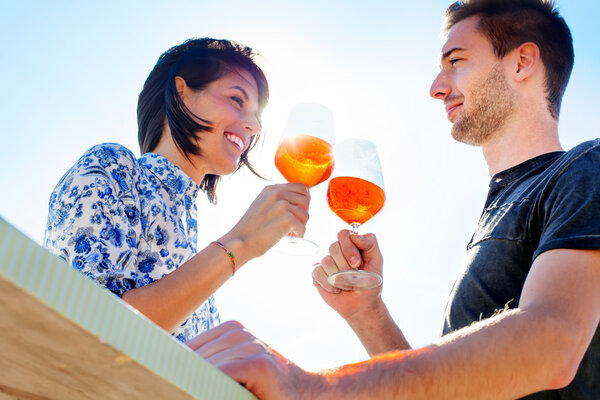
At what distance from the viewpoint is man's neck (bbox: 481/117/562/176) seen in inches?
105

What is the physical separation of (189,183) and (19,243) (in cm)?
248

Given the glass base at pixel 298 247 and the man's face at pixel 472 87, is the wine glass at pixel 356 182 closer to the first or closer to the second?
the glass base at pixel 298 247

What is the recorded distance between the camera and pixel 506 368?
1.20m

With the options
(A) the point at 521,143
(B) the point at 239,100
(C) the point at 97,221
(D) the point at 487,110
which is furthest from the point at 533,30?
(C) the point at 97,221

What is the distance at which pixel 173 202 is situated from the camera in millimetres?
2887

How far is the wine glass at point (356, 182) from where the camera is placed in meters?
2.77

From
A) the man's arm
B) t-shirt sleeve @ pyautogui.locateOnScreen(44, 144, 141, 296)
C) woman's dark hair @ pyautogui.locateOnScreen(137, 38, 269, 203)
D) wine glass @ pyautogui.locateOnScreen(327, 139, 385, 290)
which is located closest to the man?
the man's arm

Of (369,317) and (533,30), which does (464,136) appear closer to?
(533,30)

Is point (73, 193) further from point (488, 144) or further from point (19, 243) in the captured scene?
point (488, 144)

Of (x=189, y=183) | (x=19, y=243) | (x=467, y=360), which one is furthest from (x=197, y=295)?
(x=19, y=243)

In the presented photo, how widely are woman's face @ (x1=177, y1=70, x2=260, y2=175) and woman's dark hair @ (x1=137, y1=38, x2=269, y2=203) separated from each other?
42 millimetres

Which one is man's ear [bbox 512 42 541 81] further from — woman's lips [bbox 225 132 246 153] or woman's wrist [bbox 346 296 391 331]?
woman's lips [bbox 225 132 246 153]

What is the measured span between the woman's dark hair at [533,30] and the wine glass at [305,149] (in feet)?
3.95

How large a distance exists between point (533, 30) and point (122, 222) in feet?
8.84
